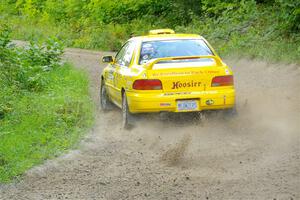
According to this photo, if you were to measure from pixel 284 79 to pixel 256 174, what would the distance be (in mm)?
8589

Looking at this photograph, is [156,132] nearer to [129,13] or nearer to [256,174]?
[256,174]

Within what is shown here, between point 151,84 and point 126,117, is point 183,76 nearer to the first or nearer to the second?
point 151,84

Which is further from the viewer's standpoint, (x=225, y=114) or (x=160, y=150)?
(x=225, y=114)

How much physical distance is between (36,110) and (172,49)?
9.12 feet

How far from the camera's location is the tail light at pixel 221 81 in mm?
10969

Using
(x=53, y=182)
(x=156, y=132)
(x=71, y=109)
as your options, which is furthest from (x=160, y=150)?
(x=71, y=109)

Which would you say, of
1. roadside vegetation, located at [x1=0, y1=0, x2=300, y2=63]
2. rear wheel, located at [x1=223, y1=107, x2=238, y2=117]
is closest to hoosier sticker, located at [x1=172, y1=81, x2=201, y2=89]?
rear wheel, located at [x1=223, y1=107, x2=238, y2=117]

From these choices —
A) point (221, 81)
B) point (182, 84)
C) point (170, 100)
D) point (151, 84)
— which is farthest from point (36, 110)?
point (221, 81)

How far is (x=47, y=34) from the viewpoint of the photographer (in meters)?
36.1

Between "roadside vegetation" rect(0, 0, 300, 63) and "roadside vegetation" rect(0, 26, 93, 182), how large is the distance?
540cm

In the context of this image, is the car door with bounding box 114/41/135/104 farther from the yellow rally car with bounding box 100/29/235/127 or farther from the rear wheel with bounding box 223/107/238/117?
Answer: the rear wheel with bounding box 223/107/238/117

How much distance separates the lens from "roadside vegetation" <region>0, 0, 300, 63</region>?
768 inches

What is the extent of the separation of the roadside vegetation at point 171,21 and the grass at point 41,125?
20.7 feet

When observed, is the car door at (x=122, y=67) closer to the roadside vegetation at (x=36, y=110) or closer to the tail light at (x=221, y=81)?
the roadside vegetation at (x=36, y=110)
